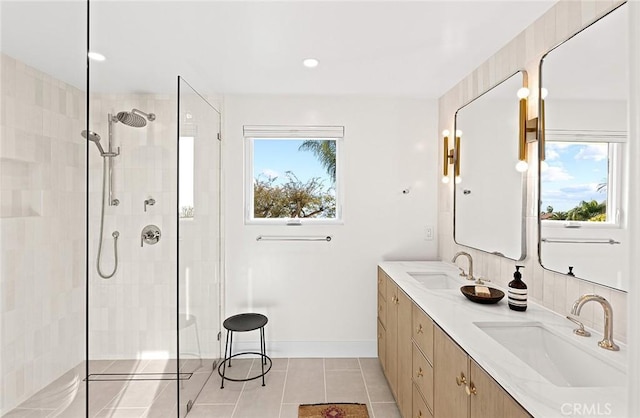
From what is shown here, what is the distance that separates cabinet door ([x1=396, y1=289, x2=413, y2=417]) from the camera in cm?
193

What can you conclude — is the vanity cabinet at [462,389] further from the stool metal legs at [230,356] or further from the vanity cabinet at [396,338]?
the stool metal legs at [230,356]

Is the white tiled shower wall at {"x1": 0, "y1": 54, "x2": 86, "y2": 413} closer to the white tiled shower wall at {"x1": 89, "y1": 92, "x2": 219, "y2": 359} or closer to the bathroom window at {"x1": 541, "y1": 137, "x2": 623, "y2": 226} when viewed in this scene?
the white tiled shower wall at {"x1": 89, "y1": 92, "x2": 219, "y2": 359}

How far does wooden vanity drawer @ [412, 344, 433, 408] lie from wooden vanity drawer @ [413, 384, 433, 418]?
1.4 inches

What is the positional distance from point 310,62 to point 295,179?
1.14m

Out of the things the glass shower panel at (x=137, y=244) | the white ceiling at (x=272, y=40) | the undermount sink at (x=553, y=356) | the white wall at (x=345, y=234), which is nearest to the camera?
the undermount sink at (x=553, y=356)

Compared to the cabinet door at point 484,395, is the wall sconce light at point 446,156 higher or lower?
higher

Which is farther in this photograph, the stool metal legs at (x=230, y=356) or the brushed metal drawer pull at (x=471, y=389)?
the stool metal legs at (x=230, y=356)

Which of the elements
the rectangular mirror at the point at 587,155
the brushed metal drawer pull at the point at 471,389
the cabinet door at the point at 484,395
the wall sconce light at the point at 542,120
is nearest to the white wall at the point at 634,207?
the cabinet door at the point at 484,395

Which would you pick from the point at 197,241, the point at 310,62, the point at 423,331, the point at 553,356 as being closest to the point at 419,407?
the point at 423,331

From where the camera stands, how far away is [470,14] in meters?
1.72

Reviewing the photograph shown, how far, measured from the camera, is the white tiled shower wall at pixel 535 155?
4.51 ft

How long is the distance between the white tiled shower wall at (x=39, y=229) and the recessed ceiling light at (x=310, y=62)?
4.81 feet

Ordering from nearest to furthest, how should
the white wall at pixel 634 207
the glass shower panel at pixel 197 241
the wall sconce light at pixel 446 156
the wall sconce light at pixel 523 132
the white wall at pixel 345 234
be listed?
the white wall at pixel 634 207, the wall sconce light at pixel 523 132, the glass shower panel at pixel 197 241, the wall sconce light at pixel 446 156, the white wall at pixel 345 234

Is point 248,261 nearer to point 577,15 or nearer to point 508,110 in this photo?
point 508,110
